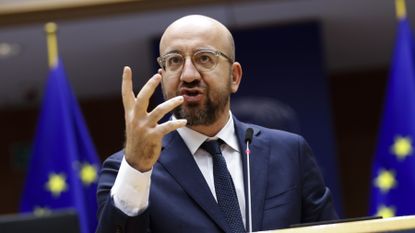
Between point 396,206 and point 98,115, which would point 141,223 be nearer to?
point 396,206

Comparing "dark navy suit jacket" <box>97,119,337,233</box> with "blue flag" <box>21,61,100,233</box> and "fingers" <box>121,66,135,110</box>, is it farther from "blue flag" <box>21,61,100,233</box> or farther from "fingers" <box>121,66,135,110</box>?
"blue flag" <box>21,61,100,233</box>

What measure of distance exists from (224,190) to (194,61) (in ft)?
1.28

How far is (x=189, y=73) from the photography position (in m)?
2.51

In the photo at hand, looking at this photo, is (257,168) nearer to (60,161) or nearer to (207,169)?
(207,169)

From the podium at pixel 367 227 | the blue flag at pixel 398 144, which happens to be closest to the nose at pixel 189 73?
the podium at pixel 367 227

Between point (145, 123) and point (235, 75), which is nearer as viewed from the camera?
point (145, 123)

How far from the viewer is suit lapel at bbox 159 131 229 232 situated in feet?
8.05

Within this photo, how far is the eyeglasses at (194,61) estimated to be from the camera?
255cm

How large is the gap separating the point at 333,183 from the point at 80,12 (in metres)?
2.30

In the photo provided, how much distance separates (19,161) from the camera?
29.6 feet

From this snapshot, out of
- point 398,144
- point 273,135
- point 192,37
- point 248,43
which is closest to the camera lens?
point 192,37

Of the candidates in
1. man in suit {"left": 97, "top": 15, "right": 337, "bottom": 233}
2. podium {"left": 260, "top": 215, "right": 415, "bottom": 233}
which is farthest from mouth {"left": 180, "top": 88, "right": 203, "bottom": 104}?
podium {"left": 260, "top": 215, "right": 415, "bottom": 233}

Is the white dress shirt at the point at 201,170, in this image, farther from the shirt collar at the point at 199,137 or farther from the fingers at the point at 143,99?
the fingers at the point at 143,99

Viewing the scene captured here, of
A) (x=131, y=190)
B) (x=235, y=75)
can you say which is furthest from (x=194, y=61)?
(x=131, y=190)
